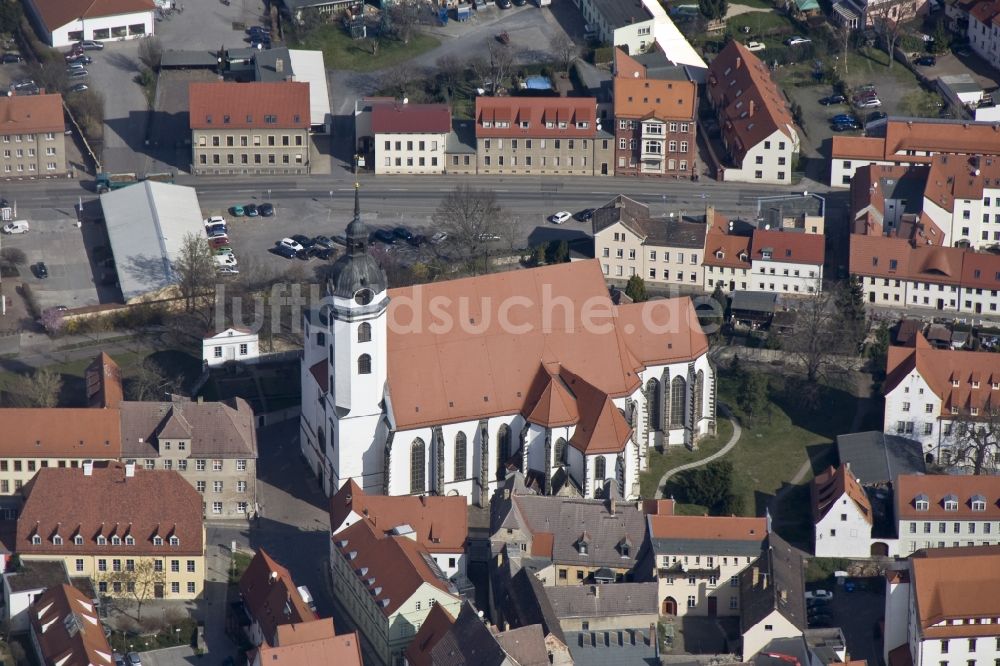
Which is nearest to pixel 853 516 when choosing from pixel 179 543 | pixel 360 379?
pixel 360 379

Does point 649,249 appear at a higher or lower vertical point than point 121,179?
lower

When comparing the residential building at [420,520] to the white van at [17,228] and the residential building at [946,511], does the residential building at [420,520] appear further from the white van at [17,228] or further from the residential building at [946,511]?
the white van at [17,228]

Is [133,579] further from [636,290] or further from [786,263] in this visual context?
[786,263]

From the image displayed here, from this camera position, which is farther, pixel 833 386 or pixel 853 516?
pixel 833 386

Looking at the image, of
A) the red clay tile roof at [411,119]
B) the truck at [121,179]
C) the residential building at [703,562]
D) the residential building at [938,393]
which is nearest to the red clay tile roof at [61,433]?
the residential building at [703,562]

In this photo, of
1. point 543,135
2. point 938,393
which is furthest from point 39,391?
point 938,393

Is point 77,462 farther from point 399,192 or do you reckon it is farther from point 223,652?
point 399,192

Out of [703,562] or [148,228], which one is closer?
[703,562]

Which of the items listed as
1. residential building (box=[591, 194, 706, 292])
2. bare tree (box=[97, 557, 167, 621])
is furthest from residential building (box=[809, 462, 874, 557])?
bare tree (box=[97, 557, 167, 621])
